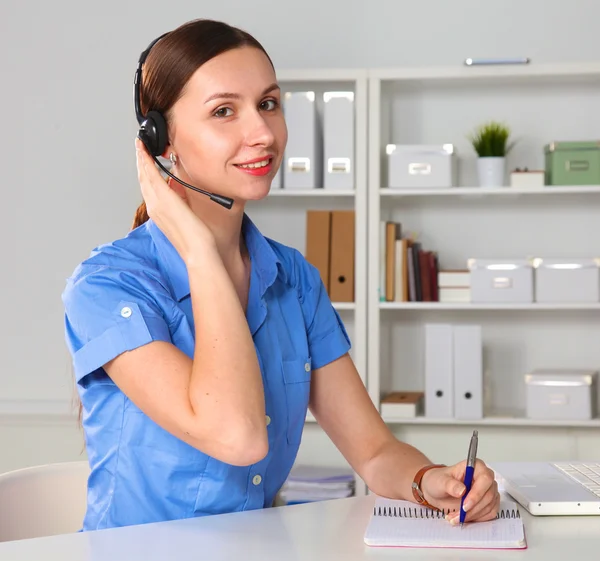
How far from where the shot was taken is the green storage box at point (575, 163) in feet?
11.2

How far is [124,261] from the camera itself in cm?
147

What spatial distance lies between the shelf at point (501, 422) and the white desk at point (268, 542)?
6.78 ft

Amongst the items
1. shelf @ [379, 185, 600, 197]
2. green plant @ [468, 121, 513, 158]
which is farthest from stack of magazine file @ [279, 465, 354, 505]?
green plant @ [468, 121, 513, 158]

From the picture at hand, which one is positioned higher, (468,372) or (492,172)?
(492,172)

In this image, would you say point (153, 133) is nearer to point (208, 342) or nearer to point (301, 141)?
point (208, 342)

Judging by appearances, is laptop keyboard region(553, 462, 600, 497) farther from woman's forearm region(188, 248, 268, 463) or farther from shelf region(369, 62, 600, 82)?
shelf region(369, 62, 600, 82)

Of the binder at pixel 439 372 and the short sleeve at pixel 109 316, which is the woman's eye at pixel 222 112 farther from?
the binder at pixel 439 372

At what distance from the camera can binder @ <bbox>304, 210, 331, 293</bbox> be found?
3.47 meters

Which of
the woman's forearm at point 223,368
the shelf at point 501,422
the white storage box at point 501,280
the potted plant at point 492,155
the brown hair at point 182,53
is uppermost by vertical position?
the potted plant at point 492,155

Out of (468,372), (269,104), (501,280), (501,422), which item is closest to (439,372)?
(468,372)

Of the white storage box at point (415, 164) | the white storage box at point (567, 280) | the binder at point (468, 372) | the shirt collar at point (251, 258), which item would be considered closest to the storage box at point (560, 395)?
the binder at point (468, 372)

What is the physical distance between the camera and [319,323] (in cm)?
170

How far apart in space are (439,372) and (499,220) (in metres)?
0.70

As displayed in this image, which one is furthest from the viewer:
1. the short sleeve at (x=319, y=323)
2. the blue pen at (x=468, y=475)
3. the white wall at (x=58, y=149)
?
the white wall at (x=58, y=149)
